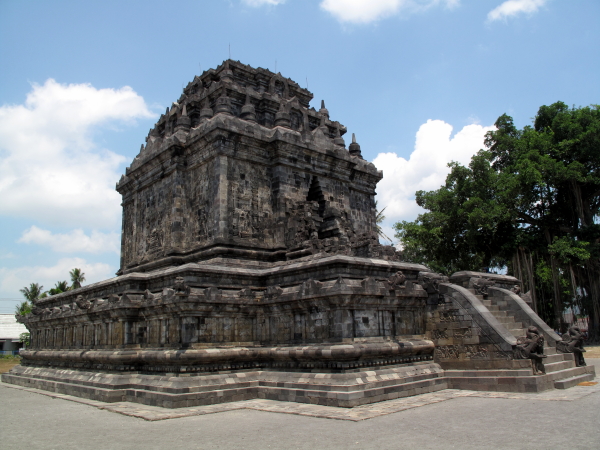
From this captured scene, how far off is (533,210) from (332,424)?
86.2 ft

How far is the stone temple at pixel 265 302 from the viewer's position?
12609mm

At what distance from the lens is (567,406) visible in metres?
10.4

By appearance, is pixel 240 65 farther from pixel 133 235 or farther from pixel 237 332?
pixel 237 332

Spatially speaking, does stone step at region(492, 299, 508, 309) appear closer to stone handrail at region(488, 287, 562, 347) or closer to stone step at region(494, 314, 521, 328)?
stone handrail at region(488, 287, 562, 347)

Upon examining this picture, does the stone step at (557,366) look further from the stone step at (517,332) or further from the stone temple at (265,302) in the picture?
the stone step at (517,332)

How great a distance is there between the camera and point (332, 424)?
958cm

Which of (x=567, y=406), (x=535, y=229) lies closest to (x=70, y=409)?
(x=567, y=406)

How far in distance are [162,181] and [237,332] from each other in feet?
26.1

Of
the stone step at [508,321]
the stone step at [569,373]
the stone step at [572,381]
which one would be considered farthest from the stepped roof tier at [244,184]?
the stone step at [572,381]

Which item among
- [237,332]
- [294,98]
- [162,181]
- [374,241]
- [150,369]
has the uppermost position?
[294,98]

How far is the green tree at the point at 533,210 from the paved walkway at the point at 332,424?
17.4 meters

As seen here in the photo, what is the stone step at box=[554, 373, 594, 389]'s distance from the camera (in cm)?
1262

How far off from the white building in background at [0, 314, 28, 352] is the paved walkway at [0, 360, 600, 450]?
48.0 metres

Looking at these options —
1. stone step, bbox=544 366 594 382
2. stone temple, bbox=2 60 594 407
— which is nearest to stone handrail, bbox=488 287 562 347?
stone temple, bbox=2 60 594 407
